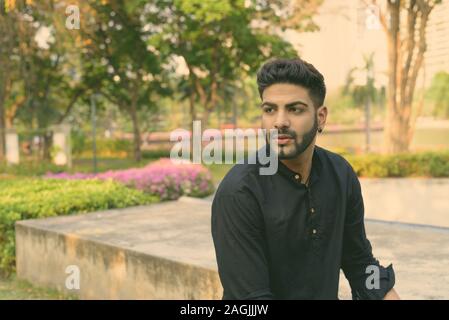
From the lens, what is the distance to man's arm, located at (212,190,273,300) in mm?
2043

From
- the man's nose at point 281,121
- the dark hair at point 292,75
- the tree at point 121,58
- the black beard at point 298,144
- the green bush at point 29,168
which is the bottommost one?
the green bush at point 29,168

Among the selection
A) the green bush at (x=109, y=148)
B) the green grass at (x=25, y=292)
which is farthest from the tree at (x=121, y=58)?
the green grass at (x=25, y=292)

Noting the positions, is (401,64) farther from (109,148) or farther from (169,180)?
(109,148)

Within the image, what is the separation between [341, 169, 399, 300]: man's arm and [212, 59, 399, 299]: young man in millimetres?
82

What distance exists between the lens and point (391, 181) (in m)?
17.3

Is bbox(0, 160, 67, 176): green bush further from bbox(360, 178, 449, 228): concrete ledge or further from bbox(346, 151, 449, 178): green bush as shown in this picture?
bbox(360, 178, 449, 228): concrete ledge

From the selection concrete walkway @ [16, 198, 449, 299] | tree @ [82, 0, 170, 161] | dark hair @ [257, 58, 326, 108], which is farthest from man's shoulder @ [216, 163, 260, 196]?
tree @ [82, 0, 170, 161]

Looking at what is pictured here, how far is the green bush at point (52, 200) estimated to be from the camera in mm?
8320

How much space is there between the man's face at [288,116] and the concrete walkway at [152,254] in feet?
7.94

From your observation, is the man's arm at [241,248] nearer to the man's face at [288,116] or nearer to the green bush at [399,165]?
the man's face at [288,116]

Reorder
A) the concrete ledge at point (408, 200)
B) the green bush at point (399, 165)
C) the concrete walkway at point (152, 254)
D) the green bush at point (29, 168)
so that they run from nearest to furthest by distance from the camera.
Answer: the concrete walkway at point (152, 254) < the concrete ledge at point (408, 200) < the green bush at point (399, 165) < the green bush at point (29, 168)
